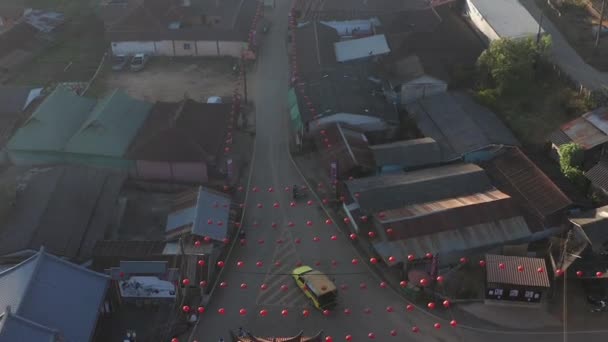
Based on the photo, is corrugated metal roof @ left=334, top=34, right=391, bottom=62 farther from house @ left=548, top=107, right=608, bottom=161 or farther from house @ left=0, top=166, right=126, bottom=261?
house @ left=0, top=166, right=126, bottom=261

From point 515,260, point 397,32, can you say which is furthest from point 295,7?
point 515,260

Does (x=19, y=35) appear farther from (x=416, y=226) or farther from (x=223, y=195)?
(x=416, y=226)

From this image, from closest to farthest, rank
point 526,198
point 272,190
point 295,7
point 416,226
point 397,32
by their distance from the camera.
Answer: point 416,226 → point 526,198 → point 272,190 → point 397,32 → point 295,7

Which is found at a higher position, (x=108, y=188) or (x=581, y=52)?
(x=581, y=52)

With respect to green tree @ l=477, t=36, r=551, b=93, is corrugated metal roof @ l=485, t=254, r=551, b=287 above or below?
below

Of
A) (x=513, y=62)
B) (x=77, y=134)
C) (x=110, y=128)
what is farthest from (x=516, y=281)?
(x=77, y=134)

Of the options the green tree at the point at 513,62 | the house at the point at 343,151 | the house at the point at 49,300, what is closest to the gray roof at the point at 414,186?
the house at the point at 343,151

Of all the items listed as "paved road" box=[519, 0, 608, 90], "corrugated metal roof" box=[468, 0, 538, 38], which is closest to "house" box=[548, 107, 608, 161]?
"paved road" box=[519, 0, 608, 90]
